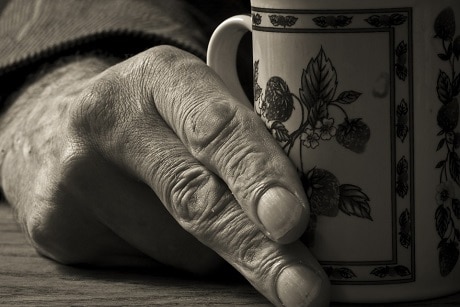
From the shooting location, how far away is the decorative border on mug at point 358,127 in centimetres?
55

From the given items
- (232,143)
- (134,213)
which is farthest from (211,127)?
(134,213)

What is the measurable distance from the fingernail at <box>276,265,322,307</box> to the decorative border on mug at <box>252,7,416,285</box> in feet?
0.09

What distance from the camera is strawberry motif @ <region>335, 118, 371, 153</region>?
556 millimetres

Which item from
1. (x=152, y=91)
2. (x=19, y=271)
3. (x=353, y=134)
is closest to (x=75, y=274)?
(x=19, y=271)

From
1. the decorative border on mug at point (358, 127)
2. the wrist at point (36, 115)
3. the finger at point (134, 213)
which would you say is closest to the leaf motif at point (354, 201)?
the decorative border on mug at point (358, 127)

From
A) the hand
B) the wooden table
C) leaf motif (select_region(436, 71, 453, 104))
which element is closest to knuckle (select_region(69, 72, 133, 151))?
the hand

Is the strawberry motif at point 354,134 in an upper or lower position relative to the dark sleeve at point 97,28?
upper

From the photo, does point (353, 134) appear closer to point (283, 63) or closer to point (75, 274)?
point (283, 63)

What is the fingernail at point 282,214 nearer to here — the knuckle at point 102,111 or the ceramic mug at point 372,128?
the ceramic mug at point 372,128

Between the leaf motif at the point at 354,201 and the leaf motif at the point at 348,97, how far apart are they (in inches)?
2.1

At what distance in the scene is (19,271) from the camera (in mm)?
700

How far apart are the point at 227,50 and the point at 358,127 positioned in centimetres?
18

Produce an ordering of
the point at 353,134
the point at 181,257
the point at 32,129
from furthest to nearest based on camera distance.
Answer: the point at 32,129 → the point at 181,257 → the point at 353,134

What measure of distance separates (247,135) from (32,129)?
0.98 ft
